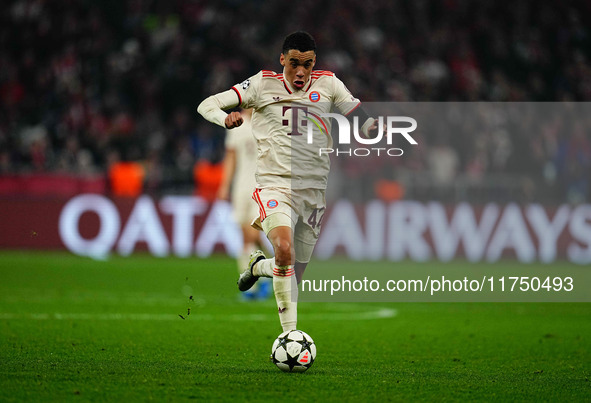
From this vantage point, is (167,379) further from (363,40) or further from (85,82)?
(363,40)

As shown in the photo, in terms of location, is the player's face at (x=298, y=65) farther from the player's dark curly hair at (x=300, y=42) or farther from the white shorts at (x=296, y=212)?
the white shorts at (x=296, y=212)

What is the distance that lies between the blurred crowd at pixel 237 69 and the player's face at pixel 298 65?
401 inches

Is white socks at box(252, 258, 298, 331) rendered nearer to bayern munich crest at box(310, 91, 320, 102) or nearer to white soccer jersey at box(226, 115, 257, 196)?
bayern munich crest at box(310, 91, 320, 102)

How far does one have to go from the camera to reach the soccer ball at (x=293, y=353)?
18.7ft

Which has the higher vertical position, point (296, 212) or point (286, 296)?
point (296, 212)

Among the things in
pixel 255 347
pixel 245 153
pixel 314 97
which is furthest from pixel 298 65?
pixel 245 153

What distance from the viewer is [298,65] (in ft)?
20.3

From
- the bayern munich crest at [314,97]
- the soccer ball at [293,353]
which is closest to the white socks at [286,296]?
the soccer ball at [293,353]

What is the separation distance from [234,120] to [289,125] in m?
0.63

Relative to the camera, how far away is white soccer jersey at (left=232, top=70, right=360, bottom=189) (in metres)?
6.27

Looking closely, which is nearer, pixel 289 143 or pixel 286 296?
pixel 286 296

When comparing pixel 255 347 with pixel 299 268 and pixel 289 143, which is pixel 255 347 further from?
pixel 289 143

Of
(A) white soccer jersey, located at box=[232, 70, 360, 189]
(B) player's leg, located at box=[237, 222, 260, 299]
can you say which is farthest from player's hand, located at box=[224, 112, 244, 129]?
(B) player's leg, located at box=[237, 222, 260, 299]

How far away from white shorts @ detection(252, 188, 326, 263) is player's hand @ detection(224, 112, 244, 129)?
0.60 meters
